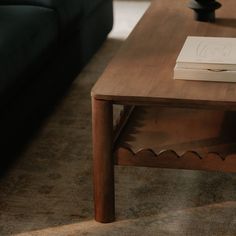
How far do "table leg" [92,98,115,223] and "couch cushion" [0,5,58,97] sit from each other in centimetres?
44

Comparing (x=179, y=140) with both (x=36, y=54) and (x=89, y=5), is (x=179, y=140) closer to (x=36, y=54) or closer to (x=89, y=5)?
(x=36, y=54)

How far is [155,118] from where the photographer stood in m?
1.94

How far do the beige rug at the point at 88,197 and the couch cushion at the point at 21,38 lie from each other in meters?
0.31

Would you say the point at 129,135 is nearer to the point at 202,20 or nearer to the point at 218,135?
the point at 218,135

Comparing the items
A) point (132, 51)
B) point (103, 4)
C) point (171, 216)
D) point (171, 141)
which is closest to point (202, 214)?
point (171, 216)

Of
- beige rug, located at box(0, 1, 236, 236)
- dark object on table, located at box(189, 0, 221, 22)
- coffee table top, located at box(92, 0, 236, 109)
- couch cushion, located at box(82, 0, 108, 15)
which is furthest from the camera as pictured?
couch cushion, located at box(82, 0, 108, 15)

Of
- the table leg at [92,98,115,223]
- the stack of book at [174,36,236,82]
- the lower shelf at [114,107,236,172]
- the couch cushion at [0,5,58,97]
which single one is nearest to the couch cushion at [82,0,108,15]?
the couch cushion at [0,5,58,97]

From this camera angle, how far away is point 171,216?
1786 mm

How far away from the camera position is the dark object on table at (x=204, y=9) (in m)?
2.21

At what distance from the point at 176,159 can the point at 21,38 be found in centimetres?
81

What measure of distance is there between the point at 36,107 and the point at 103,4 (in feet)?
3.68

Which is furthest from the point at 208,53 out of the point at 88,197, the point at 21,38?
the point at 21,38

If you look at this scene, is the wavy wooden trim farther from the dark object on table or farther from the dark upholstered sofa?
the dark object on table

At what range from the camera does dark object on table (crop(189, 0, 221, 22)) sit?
7.27ft
